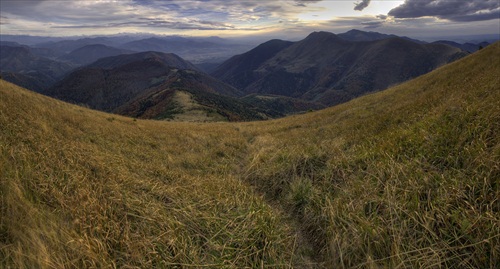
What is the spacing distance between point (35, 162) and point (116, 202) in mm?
2404

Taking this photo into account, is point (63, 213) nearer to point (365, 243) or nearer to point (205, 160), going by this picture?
point (365, 243)

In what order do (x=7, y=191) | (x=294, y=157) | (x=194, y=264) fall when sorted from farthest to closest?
1. (x=294, y=157)
2. (x=7, y=191)
3. (x=194, y=264)

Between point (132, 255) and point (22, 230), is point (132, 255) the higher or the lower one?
the lower one

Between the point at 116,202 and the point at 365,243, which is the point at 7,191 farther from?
the point at 365,243

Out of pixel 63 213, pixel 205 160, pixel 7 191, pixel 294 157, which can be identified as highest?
pixel 7 191

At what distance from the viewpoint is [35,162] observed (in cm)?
562

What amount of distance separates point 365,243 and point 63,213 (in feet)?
15.8

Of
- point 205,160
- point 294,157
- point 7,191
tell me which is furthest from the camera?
point 205,160

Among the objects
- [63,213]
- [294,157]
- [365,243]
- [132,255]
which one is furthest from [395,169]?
[63,213]

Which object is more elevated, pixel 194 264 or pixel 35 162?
pixel 35 162

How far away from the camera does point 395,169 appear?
18.5ft

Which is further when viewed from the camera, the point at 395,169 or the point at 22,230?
the point at 395,169

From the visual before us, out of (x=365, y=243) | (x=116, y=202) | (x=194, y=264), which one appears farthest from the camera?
(x=116, y=202)

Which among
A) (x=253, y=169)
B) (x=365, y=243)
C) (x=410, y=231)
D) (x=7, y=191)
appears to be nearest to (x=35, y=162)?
(x=7, y=191)
